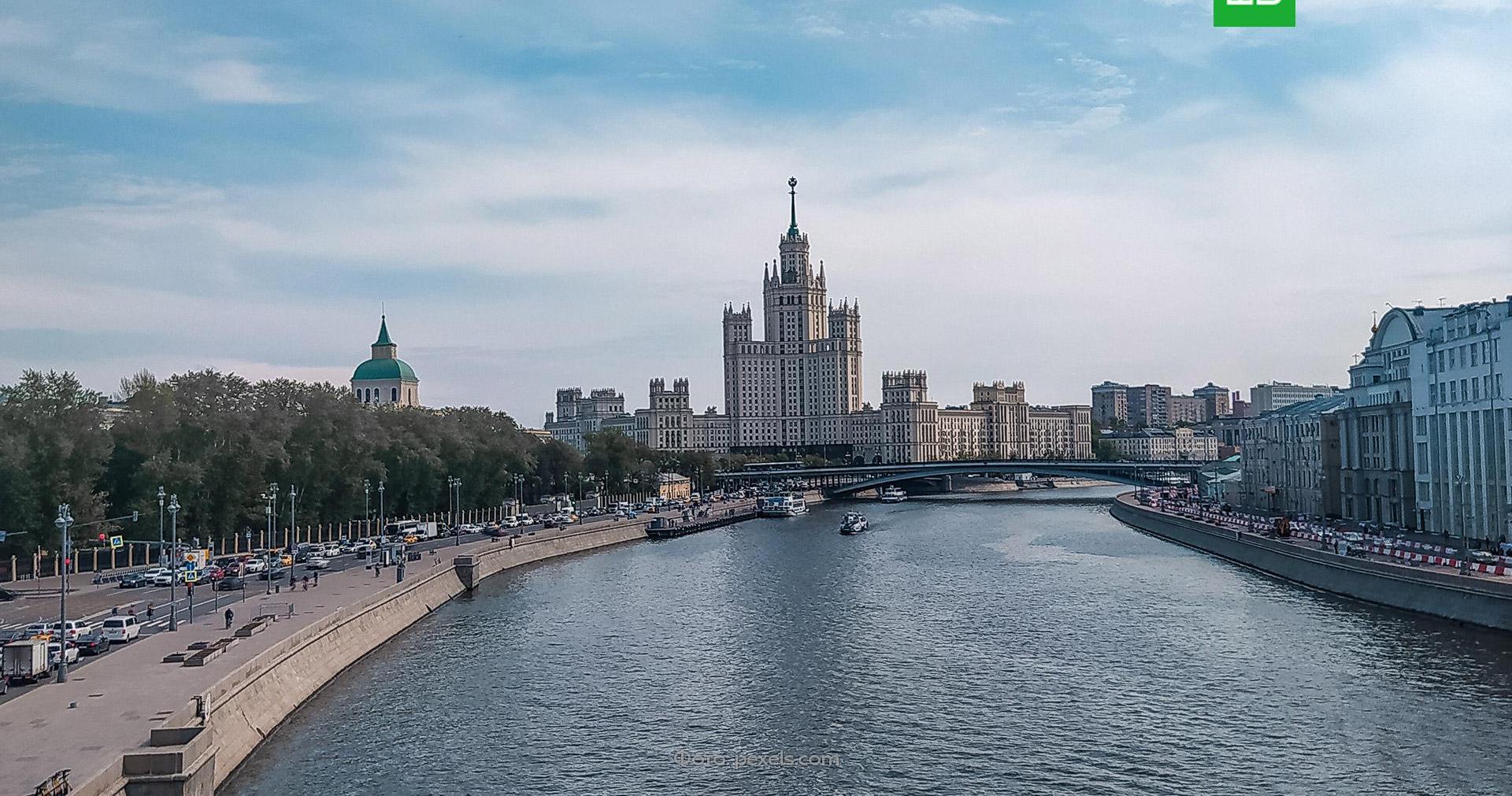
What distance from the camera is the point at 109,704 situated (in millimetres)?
32000

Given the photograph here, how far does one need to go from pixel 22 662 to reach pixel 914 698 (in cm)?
2585

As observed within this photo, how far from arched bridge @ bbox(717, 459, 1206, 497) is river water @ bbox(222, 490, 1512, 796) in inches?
3880

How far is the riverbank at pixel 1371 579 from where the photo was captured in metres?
49.8

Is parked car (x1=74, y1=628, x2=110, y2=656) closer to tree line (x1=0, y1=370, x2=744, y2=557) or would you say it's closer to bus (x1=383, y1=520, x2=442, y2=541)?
tree line (x1=0, y1=370, x2=744, y2=557)

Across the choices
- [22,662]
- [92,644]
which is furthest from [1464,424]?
[22,662]

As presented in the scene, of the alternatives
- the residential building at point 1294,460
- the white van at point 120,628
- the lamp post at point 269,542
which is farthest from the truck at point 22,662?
the residential building at point 1294,460

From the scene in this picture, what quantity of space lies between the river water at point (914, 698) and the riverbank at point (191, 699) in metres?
1.11

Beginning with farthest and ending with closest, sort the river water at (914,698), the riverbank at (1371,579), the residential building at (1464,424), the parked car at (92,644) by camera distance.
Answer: the residential building at (1464,424) < the riverbank at (1371,579) < the parked car at (92,644) < the river water at (914,698)

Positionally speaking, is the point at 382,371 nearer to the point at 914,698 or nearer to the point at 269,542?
the point at 269,542

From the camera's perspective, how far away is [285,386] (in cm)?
9219

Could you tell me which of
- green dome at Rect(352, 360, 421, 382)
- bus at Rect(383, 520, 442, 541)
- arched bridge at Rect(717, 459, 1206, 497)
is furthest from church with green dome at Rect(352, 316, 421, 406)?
bus at Rect(383, 520, 442, 541)

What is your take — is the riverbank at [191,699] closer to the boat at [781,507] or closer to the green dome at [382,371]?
the boat at [781,507]

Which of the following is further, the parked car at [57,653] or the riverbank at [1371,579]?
the riverbank at [1371,579]

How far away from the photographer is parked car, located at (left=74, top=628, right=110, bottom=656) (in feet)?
133
